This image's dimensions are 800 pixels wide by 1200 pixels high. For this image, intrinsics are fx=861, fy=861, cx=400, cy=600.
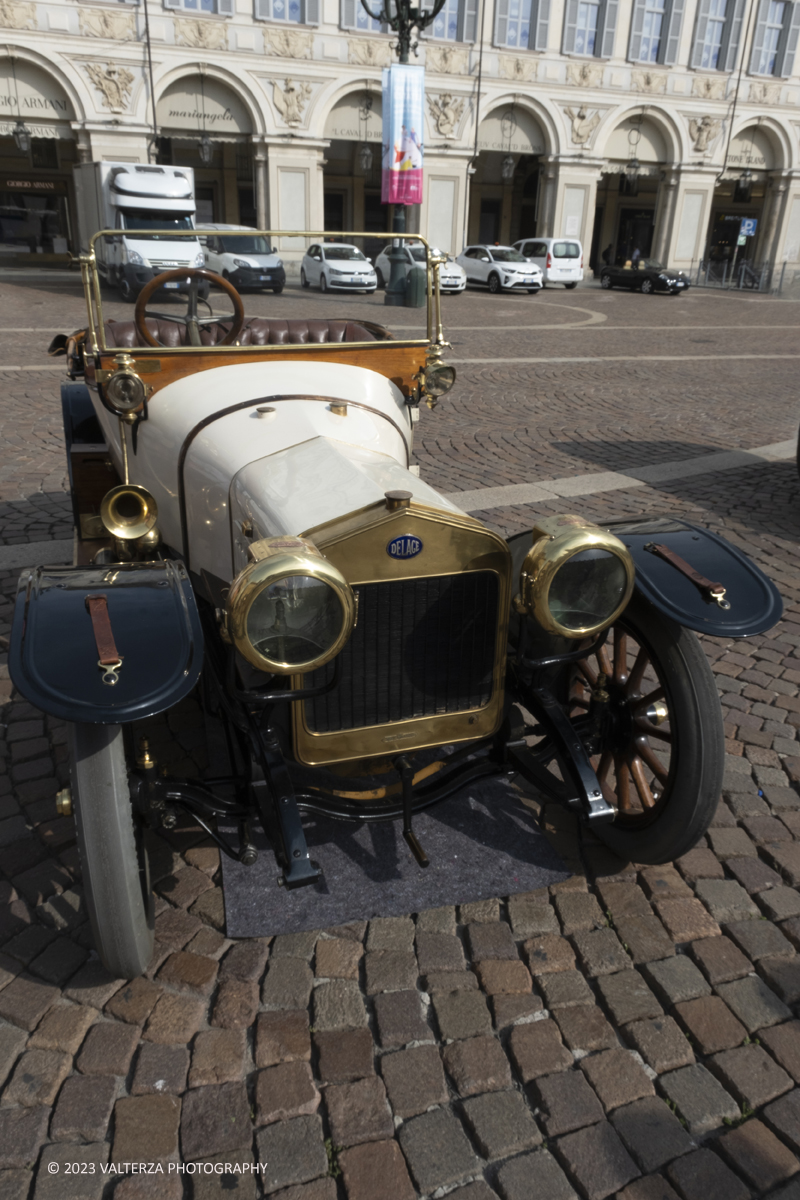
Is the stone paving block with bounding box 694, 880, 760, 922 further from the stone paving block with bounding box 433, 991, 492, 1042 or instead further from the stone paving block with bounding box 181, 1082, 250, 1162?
the stone paving block with bounding box 181, 1082, 250, 1162

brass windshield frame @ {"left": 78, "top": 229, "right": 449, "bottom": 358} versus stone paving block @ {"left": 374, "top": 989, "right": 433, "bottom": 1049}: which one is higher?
brass windshield frame @ {"left": 78, "top": 229, "right": 449, "bottom": 358}

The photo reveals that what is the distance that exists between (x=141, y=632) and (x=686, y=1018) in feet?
5.43

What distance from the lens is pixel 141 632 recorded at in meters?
2.07

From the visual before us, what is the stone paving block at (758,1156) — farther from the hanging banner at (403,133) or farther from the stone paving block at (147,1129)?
the hanging banner at (403,133)

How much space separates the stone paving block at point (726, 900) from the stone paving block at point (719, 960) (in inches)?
4.0

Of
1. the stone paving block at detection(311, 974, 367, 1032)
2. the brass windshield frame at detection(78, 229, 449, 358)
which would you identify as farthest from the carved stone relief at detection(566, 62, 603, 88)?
the stone paving block at detection(311, 974, 367, 1032)

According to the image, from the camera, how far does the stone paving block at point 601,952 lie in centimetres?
231

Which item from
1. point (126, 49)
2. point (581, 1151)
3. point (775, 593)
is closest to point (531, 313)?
point (126, 49)

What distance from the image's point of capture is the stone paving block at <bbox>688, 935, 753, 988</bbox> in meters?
2.29

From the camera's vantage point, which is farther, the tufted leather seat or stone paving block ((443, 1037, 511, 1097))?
the tufted leather seat

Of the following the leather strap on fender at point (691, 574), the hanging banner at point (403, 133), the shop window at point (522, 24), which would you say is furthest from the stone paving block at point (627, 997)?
the shop window at point (522, 24)

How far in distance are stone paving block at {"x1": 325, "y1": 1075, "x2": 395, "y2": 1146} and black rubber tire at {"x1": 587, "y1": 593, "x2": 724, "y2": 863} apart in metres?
1.05

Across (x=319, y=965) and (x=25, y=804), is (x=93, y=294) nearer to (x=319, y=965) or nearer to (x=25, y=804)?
(x=25, y=804)

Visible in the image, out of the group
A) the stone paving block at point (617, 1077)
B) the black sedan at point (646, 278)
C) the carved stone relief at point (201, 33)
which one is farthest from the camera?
the black sedan at point (646, 278)
